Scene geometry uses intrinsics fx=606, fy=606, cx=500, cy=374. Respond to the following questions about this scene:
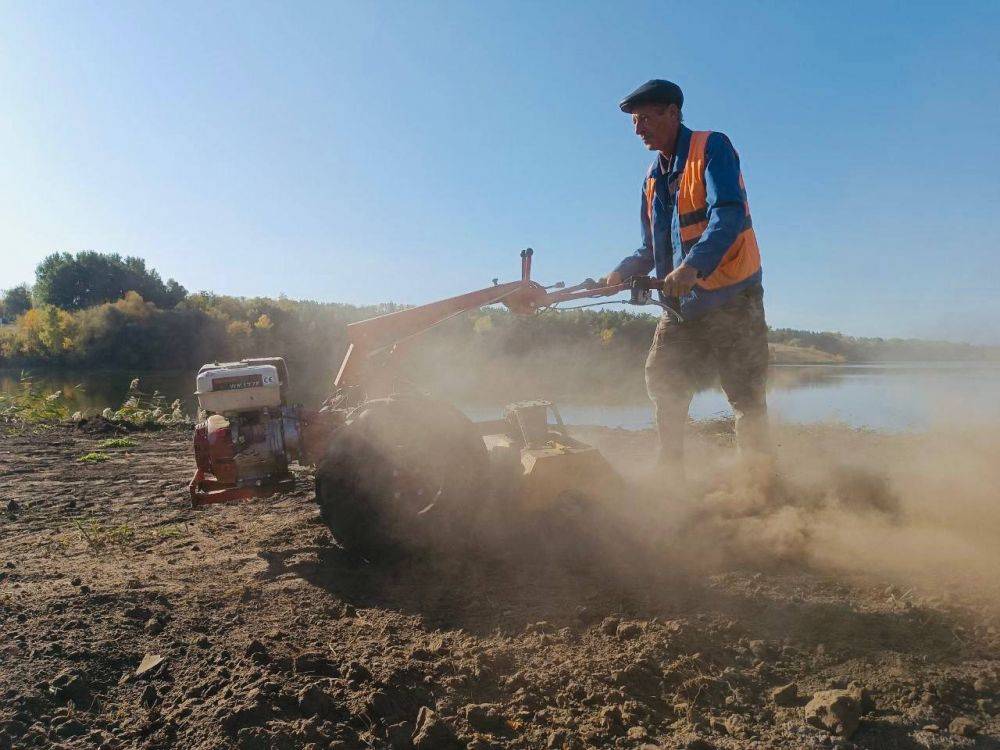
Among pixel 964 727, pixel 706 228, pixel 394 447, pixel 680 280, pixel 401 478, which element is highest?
pixel 706 228

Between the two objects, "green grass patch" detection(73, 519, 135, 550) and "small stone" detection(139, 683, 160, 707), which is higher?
"small stone" detection(139, 683, 160, 707)

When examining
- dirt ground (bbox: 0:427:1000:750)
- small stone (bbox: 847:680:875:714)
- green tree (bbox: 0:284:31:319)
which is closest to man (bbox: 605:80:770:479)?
dirt ground (bbox: 0:427:1000:750)

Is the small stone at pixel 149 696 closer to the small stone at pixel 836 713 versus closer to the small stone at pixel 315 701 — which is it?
the small stone at pixel 315 701

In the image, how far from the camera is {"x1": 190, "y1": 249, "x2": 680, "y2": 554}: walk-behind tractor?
157 inches

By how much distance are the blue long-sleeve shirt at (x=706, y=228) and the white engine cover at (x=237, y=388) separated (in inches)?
116

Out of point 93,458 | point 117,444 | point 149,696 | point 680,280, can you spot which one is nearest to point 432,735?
point 149,696

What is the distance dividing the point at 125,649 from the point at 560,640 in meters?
2.07

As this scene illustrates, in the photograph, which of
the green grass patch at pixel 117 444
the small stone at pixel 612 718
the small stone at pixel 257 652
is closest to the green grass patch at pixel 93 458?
the green grass patch at pixel 117 444

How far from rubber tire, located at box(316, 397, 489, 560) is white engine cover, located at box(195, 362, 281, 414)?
90 centimetres

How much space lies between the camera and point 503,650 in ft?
9.12

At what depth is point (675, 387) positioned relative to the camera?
4660 millimetres

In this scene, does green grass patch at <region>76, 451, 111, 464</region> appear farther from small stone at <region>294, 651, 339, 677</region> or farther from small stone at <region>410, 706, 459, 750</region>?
small stone at <region>410, 706, 459, 750</region>

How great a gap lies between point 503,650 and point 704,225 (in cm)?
305

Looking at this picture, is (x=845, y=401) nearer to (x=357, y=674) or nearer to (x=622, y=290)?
(x=622, y=290)
